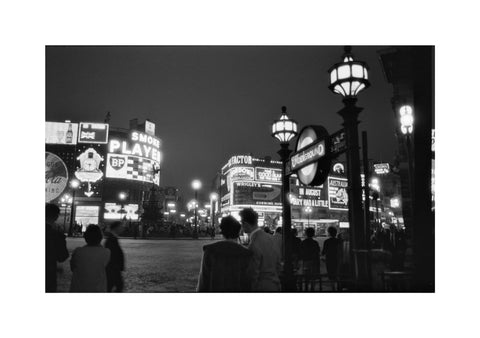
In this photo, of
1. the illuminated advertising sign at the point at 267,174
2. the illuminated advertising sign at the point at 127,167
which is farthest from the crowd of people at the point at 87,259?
the illuminated advertising sign at the point at 267,174

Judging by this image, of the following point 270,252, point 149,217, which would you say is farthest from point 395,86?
point 270,252

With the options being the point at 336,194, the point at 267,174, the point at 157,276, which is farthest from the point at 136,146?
the point at 336,194

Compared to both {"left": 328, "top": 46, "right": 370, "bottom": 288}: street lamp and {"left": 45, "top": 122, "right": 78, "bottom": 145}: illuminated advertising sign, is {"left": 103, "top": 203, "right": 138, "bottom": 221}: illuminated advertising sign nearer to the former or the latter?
{"left": 45, "top": 122, "right": 78, "bottom": 145}: illuminated advertising sign

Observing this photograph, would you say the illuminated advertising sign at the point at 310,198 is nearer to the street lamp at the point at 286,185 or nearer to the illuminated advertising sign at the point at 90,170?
the illuminated advertising sign at the point at 90,170

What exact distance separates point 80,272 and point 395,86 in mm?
32610

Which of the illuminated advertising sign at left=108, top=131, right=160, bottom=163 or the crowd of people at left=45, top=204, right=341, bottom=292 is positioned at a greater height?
the illuminated advertising sign at left=108, top=131, right=160, bottom=163

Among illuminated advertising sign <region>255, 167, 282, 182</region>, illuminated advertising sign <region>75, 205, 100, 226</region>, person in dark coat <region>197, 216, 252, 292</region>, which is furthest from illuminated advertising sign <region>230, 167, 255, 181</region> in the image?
person in dark coat <region>197, 216, 252, 292</region>

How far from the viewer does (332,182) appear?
74688 mm

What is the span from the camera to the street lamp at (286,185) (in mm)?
7219

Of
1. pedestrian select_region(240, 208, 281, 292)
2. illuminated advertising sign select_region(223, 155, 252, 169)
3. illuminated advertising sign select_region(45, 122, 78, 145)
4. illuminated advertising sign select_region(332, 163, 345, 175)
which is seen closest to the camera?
pedestrian select_region(240, 208, 281, 292)

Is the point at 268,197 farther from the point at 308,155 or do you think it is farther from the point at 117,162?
the point at 308,155

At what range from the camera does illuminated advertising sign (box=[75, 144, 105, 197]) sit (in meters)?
43.6

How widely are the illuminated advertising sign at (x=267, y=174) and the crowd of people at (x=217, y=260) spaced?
5730 cm

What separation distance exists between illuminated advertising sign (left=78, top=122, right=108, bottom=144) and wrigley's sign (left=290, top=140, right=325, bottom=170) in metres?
43.8
